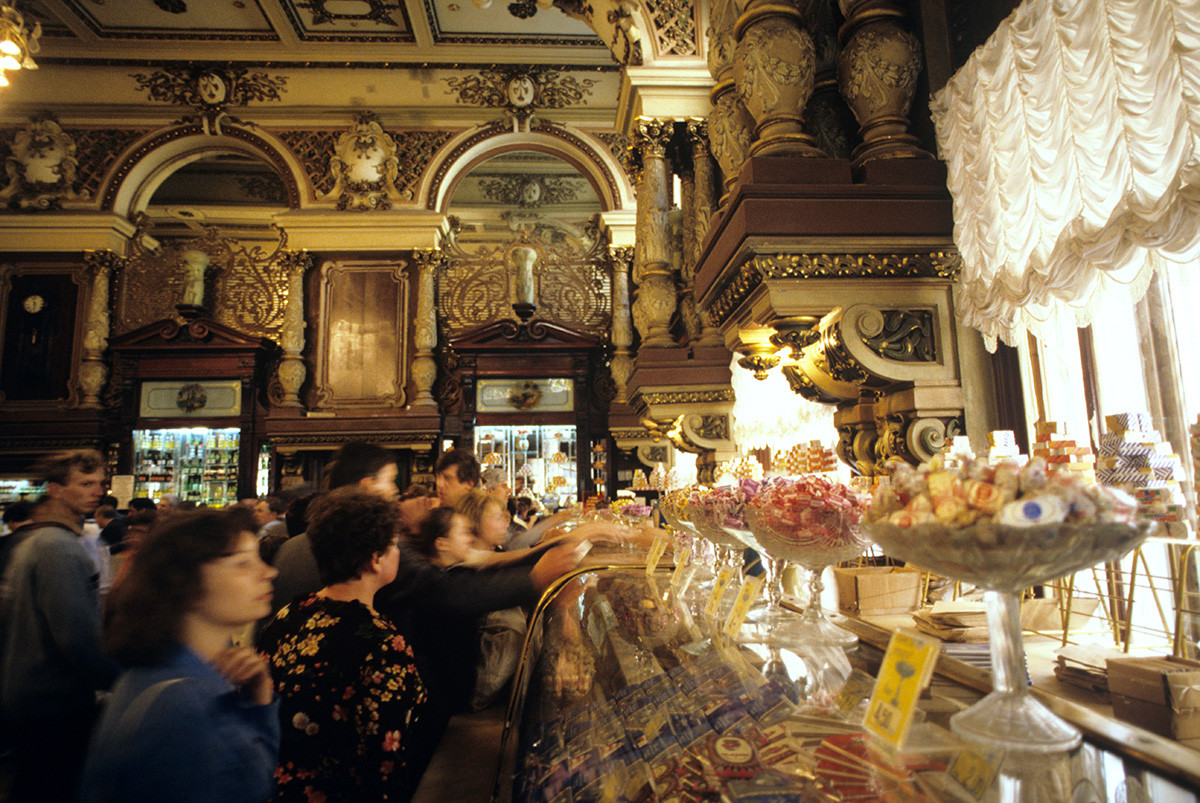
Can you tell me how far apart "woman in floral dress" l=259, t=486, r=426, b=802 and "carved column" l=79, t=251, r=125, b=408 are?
10303 mm

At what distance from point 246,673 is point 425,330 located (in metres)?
9.08

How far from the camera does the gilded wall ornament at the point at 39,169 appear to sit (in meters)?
10.2

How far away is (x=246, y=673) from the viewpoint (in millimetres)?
1295

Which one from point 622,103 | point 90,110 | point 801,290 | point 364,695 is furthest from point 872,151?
point 90,110

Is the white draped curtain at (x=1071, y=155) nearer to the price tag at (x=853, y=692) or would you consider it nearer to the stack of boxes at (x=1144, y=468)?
the stack of boxes at (x=1144, y=468)

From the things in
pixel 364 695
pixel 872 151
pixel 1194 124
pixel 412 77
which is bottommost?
pixel 364 695

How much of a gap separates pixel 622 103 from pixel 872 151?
453 centimetres

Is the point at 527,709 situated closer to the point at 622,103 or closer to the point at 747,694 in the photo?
the point at 747,694

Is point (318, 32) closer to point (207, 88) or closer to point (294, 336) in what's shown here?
point (207, 88)

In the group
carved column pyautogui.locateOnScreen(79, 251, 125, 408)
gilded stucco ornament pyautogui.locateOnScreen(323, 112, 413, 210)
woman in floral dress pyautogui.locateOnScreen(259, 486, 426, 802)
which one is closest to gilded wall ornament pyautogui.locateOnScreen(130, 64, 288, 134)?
gilded stucco ornament pyautogui.locateOnScreen(323, 112, 413, 210)

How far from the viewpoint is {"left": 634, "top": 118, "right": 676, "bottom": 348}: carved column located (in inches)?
217

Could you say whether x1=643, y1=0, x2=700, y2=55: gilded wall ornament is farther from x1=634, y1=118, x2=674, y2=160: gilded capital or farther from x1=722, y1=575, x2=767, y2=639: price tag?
x1=722, y1=575, x2=767, y2=639: price tag

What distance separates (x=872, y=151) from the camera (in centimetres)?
249

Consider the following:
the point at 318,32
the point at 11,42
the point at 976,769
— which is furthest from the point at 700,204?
the point at 318,32
